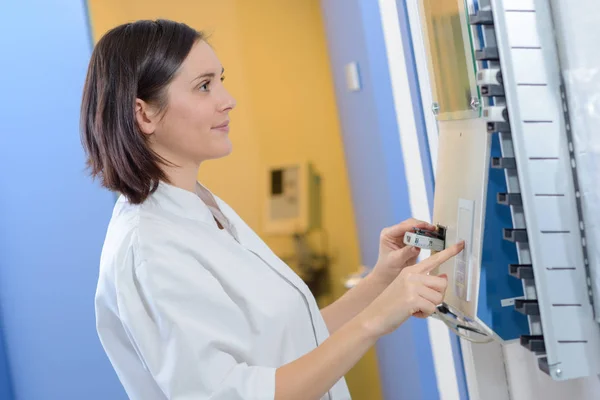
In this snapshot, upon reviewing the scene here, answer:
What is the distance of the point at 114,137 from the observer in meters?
1.20

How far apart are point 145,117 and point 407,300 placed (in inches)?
20.8

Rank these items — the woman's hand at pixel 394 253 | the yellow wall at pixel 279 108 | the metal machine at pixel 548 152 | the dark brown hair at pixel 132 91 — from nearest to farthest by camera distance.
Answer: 1. the metal machine at pixel 548 152
2. the dark brown hair at pixel 132 91
3. the woman's hand at pixel 394 253
4. the yellow wall at pixel 279 108

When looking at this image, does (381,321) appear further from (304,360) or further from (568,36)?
(568,36)

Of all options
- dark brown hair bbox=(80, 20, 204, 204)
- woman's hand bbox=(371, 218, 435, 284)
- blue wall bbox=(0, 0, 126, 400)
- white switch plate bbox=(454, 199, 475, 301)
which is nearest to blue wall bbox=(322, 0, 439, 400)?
woman's hand bbox=(371, 218, 435, 284)

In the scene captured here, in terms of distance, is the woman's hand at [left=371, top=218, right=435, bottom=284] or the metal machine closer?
the metal machine

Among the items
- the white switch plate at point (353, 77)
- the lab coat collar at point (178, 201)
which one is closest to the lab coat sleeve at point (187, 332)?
the lab coat collar at point (178, 201)

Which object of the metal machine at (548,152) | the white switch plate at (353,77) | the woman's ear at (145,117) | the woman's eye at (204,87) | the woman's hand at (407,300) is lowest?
the woman's hand at (407,300)

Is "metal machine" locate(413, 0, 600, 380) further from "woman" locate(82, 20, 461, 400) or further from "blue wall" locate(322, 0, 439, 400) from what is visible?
"blue wall" locate(322, 0, 439, 400)

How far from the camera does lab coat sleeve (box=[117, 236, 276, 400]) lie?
1.02 m

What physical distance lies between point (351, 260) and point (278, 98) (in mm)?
872

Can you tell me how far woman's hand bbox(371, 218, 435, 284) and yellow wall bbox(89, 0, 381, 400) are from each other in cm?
213

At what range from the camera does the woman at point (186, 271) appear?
1.02 meters

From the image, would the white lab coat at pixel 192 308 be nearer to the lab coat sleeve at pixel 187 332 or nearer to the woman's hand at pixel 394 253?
the lab coat sleeve at pixel 187 332

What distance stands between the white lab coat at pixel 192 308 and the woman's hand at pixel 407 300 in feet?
0.56
